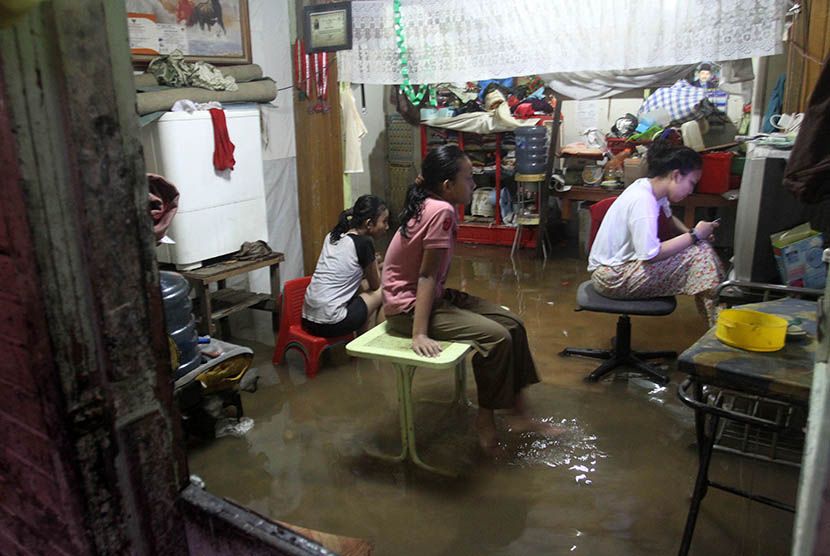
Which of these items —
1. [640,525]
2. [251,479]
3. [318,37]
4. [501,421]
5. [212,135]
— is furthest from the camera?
[318,37]

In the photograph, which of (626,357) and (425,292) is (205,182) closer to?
(425,292)

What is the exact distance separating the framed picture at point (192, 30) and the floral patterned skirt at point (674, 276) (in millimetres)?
3205

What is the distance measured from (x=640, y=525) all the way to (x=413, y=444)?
1.03m

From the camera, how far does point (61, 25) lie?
1077 millimetres

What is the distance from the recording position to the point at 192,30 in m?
4.45

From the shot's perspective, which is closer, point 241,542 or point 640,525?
point 241,542

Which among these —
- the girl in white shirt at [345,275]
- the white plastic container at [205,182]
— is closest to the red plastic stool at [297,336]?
the girl in white shirt at [345,275]

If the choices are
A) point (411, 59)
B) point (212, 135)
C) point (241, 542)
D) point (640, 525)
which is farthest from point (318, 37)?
point (241, 542)

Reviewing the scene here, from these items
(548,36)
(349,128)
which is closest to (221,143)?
(349,128)

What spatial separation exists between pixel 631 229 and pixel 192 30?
327cm

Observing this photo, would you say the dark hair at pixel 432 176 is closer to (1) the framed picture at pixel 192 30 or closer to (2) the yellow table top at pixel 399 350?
(2) the yellow table top at pixel 399 350

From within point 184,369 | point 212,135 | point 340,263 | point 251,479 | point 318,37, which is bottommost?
point 251,479

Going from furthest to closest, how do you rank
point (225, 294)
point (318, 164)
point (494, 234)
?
1. point (494, 234)
2. point (318, 164)
3. point (225, 294)

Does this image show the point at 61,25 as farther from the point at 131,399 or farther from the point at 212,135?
the point at 212,135
